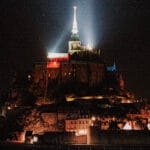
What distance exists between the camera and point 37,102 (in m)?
71.6

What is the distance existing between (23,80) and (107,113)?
2396 centimetres

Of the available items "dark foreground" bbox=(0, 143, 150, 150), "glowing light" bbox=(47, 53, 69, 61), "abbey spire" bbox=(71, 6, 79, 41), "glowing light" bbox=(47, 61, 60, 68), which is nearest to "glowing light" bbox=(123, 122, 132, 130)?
"dark foreground" bbox=(0, 143, 150, 150)

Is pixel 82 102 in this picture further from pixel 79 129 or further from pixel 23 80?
pixel 23 80

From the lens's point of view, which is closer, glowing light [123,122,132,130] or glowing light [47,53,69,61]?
glowing light [123,122,132,130]

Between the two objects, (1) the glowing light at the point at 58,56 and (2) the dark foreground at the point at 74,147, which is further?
(1) the glowing light at the point at 58,56

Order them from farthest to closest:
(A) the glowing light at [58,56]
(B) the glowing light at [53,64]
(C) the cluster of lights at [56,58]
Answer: (A) the glowing light at [58,56], (C) the cluster of lights at [56,58], (B) the glowing light at [53,64]

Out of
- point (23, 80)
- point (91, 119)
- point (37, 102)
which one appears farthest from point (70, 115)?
point (23, 80)

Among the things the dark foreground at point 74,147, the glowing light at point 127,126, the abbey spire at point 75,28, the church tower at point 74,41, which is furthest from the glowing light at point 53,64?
the dark foreground at point 74,147

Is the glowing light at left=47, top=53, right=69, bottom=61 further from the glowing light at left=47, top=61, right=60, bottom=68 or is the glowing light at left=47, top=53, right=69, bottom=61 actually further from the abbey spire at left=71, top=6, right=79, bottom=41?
the abbey spire at left=71, top=6, right=79, bottom=41

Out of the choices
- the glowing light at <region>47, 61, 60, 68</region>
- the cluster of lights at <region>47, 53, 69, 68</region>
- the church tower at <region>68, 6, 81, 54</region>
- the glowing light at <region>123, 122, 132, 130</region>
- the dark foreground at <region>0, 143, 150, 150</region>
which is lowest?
the dark foreground at <region>0, 143, 150, 150</region>

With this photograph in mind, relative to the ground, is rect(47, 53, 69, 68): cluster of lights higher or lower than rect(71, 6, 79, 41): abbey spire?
lower

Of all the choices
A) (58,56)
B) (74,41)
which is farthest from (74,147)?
(74,41)

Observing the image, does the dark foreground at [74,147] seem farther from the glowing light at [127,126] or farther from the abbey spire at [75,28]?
the abbey spire at [75,28]

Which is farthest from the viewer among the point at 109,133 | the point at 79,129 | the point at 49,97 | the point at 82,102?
the point at 49,97
